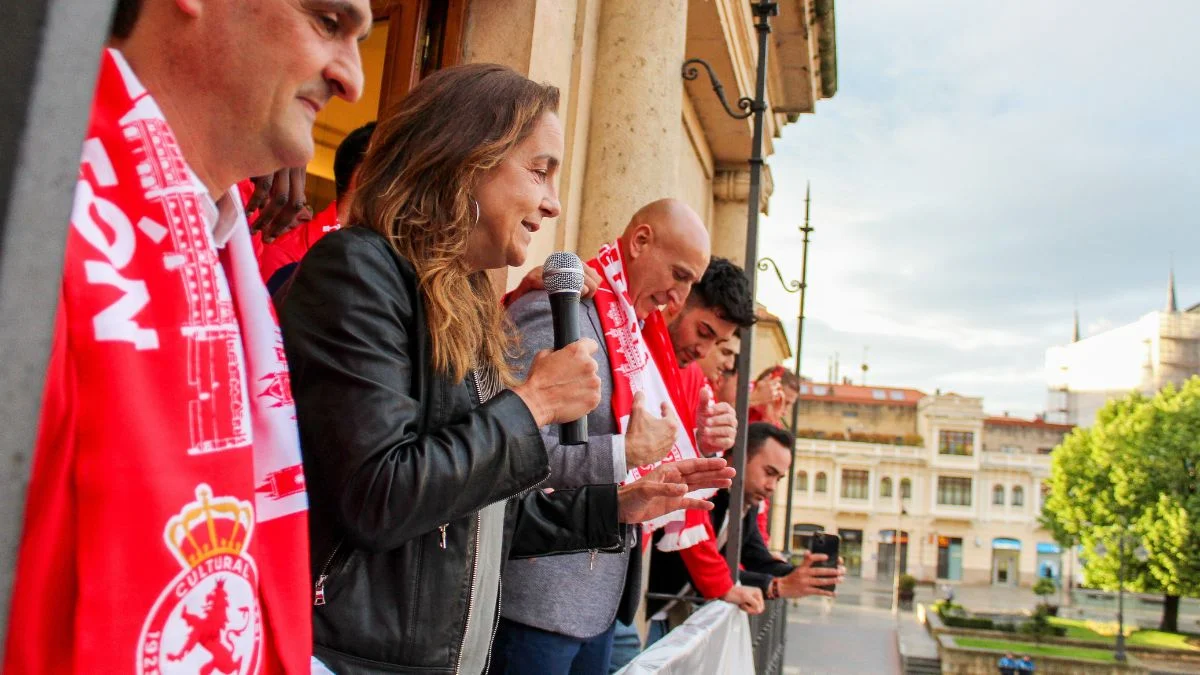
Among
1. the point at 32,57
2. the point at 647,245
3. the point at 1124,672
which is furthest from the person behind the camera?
the point at 1124,672

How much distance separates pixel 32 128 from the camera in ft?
1.73

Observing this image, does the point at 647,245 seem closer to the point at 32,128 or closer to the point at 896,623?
the point at 32,128

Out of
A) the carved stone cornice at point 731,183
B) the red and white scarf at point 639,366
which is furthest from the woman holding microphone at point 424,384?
the carved stone cornice at point 731,183

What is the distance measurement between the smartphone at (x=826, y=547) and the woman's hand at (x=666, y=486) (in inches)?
82.3

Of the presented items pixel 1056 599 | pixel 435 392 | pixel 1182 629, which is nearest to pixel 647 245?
pixel 435 392

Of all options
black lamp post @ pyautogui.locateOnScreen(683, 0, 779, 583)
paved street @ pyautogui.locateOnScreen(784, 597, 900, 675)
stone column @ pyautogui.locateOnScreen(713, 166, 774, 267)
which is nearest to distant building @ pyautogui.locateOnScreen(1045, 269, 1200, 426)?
paved street @ pyautogui.locateOnScreen(784, 597, 900, 675)

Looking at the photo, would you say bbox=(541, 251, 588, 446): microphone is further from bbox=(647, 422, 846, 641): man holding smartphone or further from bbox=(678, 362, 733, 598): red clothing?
bbox=(647, 422, 846, 641): man holding smartphone

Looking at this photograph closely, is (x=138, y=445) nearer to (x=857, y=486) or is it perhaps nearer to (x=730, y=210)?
(x=730, y=210)

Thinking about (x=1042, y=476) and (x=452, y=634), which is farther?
(x=1042, y=476)

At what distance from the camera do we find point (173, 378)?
3.01 feet

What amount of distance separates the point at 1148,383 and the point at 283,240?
89308 mm

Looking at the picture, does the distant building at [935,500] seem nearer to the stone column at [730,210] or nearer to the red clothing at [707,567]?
the stone column at [730,210]

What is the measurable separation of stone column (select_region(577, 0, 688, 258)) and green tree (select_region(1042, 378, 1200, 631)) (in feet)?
133

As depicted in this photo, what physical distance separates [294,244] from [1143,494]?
4606cm
